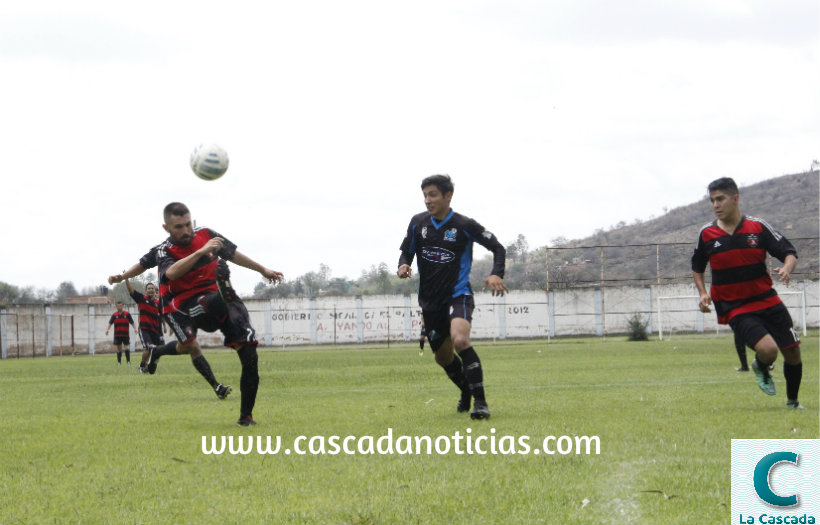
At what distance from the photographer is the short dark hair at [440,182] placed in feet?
28.6

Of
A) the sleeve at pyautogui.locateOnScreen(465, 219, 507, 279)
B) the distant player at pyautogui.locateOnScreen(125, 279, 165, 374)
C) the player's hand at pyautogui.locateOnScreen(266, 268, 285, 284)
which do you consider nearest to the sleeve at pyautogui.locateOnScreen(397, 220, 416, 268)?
the sleeve at pyautogui.locateOnScreen(465, 219, 507, 279)

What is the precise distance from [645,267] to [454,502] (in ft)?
152

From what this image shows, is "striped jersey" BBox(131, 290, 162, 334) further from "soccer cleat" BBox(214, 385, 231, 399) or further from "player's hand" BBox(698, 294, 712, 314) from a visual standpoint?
"player's hand" BBox(698, 294, 712, 314)

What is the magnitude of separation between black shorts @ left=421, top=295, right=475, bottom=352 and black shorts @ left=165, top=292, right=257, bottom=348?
1.64m

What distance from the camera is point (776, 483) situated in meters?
4.44

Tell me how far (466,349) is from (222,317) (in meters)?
2.28

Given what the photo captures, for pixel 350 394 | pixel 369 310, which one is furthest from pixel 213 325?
pixel 369 310

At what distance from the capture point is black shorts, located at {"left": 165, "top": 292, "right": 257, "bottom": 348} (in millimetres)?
8508

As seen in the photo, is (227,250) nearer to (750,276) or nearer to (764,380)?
(750,276)

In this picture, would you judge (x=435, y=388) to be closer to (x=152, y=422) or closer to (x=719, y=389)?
(x=719, y=389)

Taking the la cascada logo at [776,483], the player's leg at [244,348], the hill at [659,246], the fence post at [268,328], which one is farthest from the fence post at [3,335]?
the la cascada logo at [776,483]

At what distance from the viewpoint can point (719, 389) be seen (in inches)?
444

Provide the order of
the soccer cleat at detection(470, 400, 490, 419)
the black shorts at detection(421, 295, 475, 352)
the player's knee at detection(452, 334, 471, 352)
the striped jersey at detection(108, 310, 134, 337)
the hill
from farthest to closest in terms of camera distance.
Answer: the hill → the striped jersey at detection(108, 310, 134, 337) → the black shorts at detection(421, 295, 475, 352) → the player's knee at detection(452, 334, 471, 352) → the soccer cleat at detection(470, 400, 490, 419)

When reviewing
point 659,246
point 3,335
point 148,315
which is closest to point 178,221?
point 148,315
